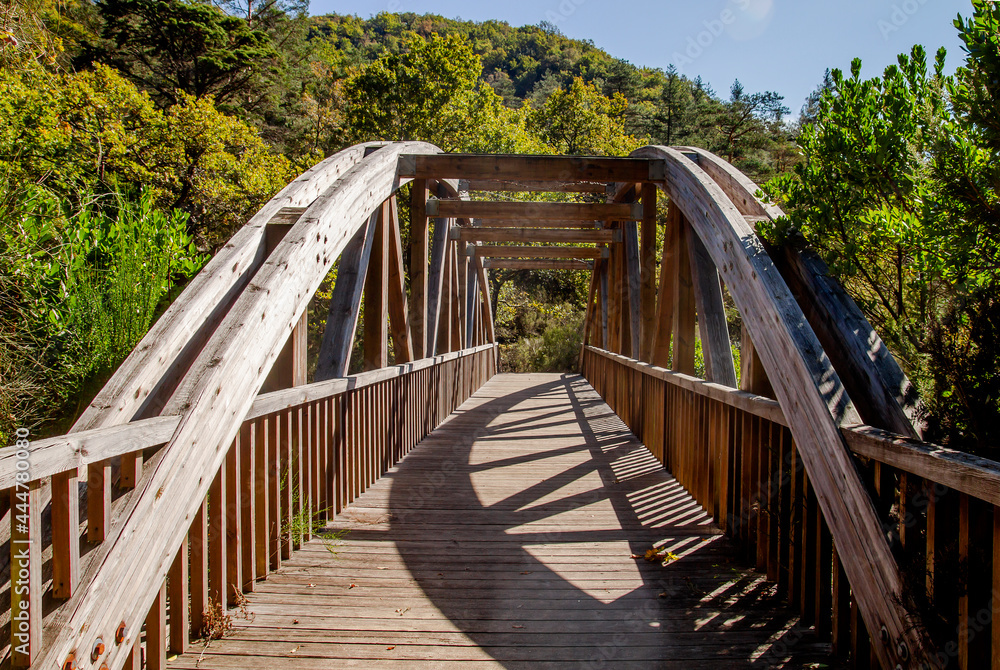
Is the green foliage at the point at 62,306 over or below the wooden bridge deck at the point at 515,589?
over

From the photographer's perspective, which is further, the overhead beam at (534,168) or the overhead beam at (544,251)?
the overhead beam at (544,251)

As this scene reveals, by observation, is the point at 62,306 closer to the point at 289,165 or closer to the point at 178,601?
the point at 178,601

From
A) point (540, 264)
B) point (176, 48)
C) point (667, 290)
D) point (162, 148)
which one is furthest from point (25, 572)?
point (176, 48)

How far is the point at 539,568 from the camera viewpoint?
2.83 metres

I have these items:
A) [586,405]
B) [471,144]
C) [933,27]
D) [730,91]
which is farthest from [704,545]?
[730,91]

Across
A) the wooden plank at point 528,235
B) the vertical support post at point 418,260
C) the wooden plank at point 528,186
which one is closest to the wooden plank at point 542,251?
the wooden plank at point 528,235

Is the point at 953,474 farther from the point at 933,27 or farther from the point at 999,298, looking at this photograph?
the point at 933,27

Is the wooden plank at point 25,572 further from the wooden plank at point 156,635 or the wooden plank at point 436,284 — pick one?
the wooden plank at point 436,284

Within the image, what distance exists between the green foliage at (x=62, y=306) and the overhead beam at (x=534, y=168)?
2.33m

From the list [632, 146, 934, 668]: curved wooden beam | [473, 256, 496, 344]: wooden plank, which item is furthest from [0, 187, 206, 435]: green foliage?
[473, 256, 496, 344]: wooden plank

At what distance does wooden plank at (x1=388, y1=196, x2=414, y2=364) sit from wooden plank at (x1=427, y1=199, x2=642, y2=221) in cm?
123

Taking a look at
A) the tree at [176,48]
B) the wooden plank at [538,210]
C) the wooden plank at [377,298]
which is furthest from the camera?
the tree at [176,48]

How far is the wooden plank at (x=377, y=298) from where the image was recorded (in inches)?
188

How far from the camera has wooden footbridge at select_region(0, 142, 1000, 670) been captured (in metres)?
1.55
